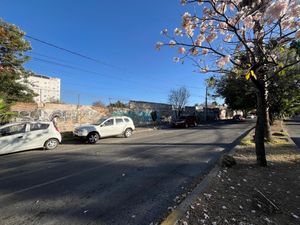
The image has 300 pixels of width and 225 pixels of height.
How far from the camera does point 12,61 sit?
677 inches

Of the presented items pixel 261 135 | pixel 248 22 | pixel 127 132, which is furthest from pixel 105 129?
pixel 248 22

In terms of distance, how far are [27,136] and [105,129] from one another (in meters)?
4.99

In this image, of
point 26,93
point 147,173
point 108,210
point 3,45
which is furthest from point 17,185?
point 26,93

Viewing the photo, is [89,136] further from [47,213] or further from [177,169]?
[47,213]

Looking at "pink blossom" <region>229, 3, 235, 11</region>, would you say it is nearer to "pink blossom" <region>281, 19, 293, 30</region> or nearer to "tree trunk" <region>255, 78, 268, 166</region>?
"pink blossom" <region>281, 19, 293, 30</region>

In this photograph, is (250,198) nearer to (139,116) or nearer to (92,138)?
(92,138)

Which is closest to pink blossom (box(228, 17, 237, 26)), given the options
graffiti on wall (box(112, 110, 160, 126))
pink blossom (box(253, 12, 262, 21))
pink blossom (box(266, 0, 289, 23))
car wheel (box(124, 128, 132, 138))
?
pink blossom (box(253, 12, 262, 21))

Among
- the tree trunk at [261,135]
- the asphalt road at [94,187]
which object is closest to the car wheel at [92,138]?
the asphalt road at [94,187]

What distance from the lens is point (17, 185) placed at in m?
5.31

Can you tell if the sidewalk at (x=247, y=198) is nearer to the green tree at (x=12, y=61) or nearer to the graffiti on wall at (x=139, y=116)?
Answer: the green tree at (x=12, y=61)

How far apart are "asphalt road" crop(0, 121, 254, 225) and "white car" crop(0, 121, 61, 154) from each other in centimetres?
106

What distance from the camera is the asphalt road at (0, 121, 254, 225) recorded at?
374 cm

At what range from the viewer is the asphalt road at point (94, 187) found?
374cm

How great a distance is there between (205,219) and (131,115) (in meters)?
21.3
